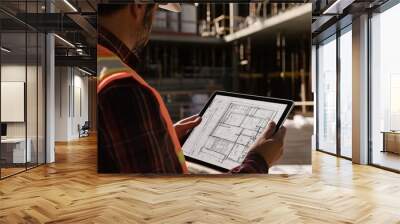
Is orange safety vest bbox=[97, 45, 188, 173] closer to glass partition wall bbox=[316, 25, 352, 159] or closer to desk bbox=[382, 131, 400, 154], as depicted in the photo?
desk bbox=[382, 131, 400, 154]

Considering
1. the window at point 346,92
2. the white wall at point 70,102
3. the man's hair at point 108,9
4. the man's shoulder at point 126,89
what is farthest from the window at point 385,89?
the white wall at point 70,102

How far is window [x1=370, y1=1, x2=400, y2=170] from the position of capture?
659 centimetres

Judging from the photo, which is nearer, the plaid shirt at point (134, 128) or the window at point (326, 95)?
the plaid shirt at point (134, 128)

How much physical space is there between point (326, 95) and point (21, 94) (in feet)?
22.1

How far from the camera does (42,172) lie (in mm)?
6812

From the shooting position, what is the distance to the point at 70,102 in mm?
11516

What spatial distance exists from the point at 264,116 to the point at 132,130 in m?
1.99

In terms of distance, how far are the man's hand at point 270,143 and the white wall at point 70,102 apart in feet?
16.5

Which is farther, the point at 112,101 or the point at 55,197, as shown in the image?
the point at 112,101

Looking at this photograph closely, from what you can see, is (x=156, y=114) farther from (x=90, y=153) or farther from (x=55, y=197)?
(x=90, y=153)

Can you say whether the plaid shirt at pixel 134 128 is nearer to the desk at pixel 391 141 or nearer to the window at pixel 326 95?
the desk at pixel 391 141

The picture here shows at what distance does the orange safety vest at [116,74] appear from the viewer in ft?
20.5

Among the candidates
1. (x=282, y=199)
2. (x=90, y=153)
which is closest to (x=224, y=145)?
(x=282, y=199)

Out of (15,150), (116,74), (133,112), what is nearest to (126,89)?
(116,74)
